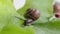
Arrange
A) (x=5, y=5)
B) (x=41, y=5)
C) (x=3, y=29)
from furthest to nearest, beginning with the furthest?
1. (x=41, y=5)
2. (x=5, y=5)
3. (x=3, y=29)

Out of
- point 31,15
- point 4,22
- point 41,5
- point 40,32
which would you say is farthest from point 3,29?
point 41,5

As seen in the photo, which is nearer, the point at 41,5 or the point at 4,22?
the point at 4,22

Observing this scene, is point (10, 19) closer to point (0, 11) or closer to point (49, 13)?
point (0, 11)

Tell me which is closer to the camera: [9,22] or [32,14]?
[9,22]

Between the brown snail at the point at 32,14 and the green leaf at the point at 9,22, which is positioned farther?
the brown snail at the point at 32,14

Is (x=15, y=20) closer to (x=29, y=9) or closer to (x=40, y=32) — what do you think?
(x=40, y=32)

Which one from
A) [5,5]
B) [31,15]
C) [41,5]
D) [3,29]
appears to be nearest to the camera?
[3,29]

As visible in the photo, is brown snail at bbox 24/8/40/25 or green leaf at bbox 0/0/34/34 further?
brown snail at bbox 24/8/40/25

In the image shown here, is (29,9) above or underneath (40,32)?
above

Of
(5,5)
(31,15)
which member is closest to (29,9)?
(31,15)
